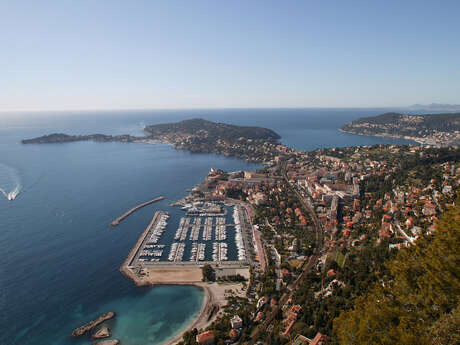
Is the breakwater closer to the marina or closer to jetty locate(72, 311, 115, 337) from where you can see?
the marina

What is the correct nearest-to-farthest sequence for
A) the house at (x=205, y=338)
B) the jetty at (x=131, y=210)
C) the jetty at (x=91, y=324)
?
the house at (x=205, y=338), the jetty at (x=91, y=324), the jetty at (x=131, y=210)

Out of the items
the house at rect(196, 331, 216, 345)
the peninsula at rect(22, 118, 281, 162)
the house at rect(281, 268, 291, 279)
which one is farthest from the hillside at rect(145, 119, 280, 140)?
the house at rect(196, 331, 216, 345)

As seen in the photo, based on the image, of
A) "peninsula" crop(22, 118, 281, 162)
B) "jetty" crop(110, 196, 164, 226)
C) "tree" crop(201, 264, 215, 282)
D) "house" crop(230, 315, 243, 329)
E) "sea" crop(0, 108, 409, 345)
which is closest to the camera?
"house" crop(230, 315, 243, 329)

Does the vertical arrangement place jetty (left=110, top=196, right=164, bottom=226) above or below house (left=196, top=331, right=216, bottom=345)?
above

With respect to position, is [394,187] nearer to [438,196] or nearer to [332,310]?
[438,196]

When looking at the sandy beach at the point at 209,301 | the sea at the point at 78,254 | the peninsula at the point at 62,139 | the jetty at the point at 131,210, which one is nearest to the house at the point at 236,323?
the sandy beach at the point at 209,301

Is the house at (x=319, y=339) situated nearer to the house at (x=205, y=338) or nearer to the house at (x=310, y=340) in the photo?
the house at (x=310, y=340)
